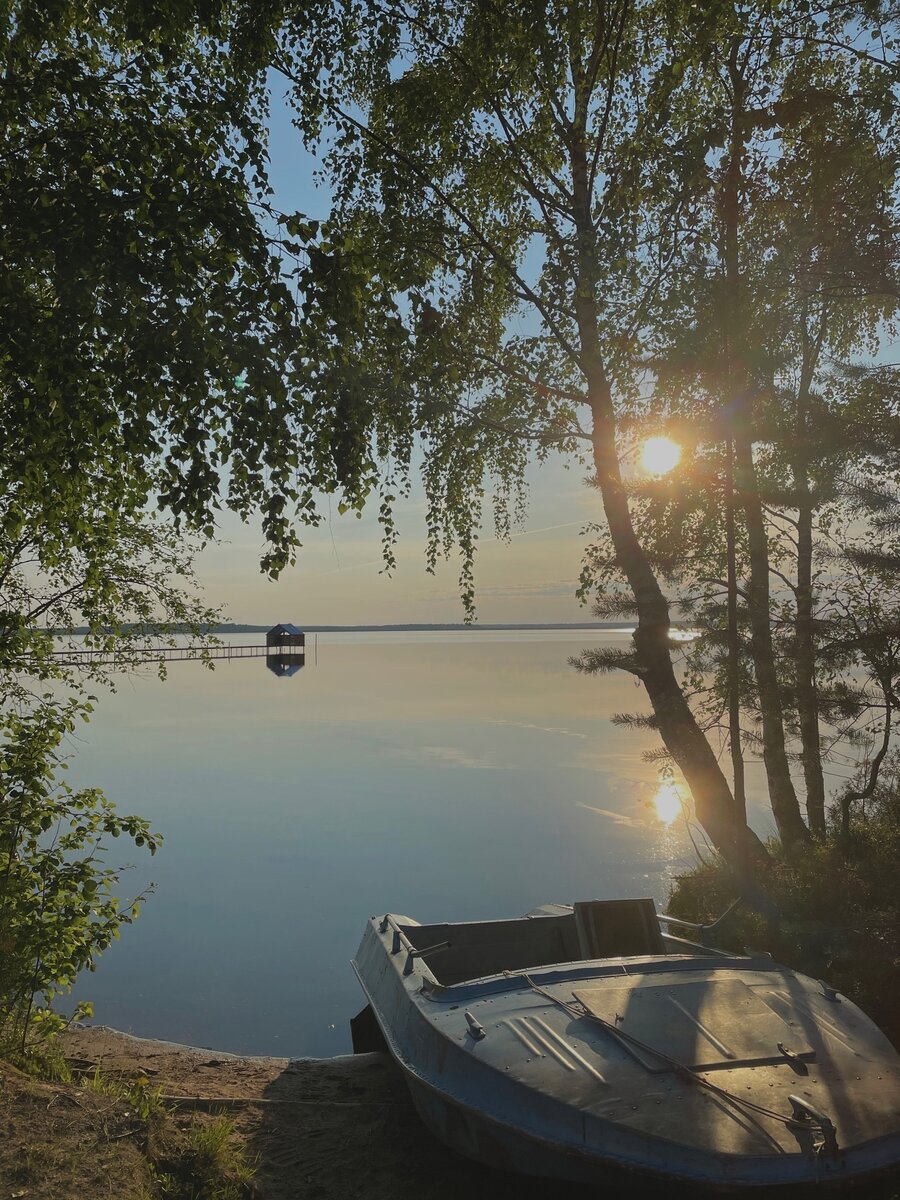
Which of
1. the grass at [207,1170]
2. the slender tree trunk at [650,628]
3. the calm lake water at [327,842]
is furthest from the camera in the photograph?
the calm lake water at [327,842]

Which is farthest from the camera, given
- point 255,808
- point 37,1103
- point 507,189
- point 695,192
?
point 255,808

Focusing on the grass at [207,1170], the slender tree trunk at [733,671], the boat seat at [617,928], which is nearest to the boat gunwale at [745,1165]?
the grass at [207,1170]

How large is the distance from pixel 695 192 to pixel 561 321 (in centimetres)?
211

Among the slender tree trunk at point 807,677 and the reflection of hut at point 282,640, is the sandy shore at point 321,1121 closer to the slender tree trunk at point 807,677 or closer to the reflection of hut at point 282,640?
the slender tree trunk at point 807,677

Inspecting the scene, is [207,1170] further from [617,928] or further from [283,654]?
[283,654]

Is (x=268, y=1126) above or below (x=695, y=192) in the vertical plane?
below

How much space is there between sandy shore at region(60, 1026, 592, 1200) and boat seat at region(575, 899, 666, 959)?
6.96 ft

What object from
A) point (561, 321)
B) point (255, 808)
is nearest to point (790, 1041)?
point (561, 321)

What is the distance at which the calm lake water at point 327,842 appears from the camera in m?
11.4

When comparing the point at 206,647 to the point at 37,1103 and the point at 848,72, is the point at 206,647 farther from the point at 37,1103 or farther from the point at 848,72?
the point at 848,72

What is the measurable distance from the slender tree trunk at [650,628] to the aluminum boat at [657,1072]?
333cm

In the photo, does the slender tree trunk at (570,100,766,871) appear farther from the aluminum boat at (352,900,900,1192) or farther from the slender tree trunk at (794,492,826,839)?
the aluminum boat at (352,900,900,1192)

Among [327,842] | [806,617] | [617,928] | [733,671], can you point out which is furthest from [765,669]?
[327,842]

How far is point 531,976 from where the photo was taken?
627 centimetres
